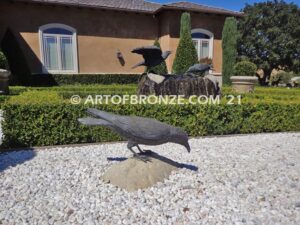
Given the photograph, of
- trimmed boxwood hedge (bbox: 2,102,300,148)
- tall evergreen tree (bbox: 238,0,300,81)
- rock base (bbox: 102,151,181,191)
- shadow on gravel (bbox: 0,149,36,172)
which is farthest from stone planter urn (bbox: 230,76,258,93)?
Answer: tall evergreen tree (bbox: 238,0,300,81)

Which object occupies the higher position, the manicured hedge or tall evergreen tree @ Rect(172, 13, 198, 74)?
tall evergreen tree @ Rect(172, 13, 198, 74)

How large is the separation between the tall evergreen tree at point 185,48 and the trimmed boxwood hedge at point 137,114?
28.8 ft

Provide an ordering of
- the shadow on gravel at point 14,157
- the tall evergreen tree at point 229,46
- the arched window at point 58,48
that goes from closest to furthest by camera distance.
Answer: the shadow on gravel at point 14,157 → the arched window at point 58,48 → the tall evergreen tree at point 229,46

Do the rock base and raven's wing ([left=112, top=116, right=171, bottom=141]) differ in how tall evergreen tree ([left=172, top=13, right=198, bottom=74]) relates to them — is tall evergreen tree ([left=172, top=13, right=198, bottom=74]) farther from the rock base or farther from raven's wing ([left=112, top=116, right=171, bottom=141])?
raven's wing ([left=112, top=116, right=171, bottom=141])

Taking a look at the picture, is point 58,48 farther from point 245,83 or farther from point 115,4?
point 245,83

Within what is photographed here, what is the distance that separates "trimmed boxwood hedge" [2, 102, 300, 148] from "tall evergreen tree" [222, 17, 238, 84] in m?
10.1

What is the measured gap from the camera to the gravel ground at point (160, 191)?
2.88 meters

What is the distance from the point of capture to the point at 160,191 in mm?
3457

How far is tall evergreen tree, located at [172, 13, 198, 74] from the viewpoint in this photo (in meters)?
14.9

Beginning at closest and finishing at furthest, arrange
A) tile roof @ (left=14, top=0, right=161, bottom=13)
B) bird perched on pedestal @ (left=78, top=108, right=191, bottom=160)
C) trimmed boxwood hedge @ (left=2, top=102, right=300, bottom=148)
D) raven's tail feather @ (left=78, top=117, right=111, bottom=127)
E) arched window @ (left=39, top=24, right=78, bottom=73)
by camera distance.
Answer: raven's tail feather @ (left=78, top=117, right=111, bottom=127) → bird perched on pedestal @ (left=78, top=108, right=191, bottom=160) → trimmed boxwood hedge @ (left=2, top=102, right=300, bottom=148) → tile roof @ (left=14, top=0, right=161, bottom=13) → arched window @ (left=39, top=24, right=78, bottom=73)

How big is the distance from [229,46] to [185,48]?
3324mm

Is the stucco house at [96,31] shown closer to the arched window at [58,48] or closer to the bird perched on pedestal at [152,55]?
the arched window at [58,48]

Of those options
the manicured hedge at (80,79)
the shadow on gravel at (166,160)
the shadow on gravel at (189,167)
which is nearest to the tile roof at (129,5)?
the manicured hedge at (80,79)

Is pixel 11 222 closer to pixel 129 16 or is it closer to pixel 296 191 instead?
pixel 296 191
